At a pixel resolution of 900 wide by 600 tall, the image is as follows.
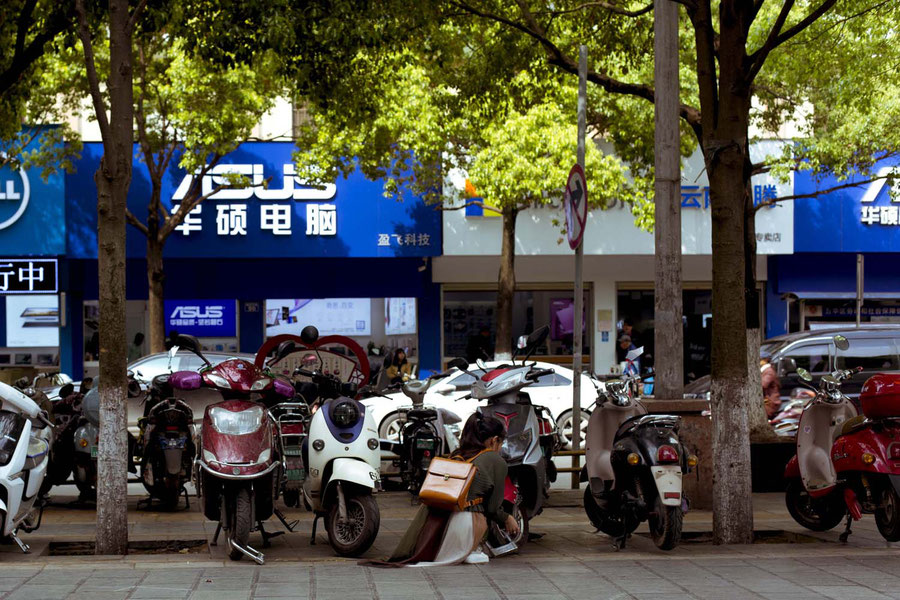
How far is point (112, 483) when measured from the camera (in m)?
8.11

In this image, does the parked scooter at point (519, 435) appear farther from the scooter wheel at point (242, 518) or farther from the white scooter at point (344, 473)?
the scooter wheel at point (242, 518)

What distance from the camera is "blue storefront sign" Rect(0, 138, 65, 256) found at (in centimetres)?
2444

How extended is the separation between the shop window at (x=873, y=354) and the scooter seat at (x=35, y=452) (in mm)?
12470

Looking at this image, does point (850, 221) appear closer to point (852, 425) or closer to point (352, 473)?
point (852, 425)

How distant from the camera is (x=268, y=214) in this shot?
2519cm

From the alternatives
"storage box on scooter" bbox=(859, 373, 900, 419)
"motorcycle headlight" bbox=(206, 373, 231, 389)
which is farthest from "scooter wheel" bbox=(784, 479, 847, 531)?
"motorcycle headlight" bbox=(206, 373, 231, 389)

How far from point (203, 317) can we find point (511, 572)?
66.2ft

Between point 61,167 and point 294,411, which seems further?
point 61,167

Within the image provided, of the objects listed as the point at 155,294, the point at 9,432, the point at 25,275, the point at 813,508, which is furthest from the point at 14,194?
the point at 813,508

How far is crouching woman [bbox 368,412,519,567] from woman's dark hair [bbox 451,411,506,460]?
15 centimetres

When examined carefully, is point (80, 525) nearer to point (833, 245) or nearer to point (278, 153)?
point (278, 153)

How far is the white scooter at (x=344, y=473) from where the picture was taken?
25.8ft

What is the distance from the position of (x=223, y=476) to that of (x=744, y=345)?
401cm

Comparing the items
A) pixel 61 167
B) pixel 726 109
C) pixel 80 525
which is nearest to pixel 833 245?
pixel 61 167
